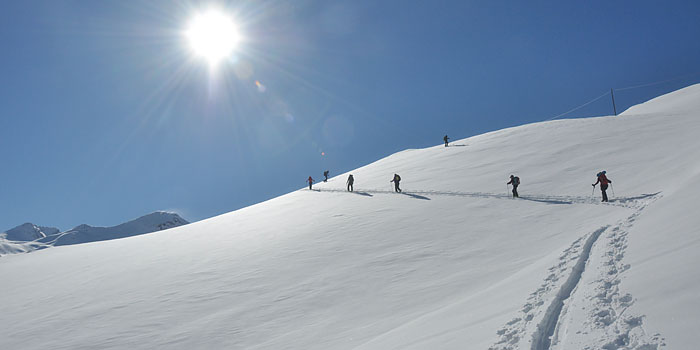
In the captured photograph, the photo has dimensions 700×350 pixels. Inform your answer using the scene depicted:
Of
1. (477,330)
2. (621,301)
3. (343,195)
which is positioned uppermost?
(343,195)

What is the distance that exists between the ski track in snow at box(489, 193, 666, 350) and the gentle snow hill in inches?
1.1

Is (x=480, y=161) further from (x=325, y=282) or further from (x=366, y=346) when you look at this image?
(x=366, y=346)

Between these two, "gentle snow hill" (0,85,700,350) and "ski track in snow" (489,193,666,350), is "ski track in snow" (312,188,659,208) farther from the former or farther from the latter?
"ski track in snow" (489,193,666,350)

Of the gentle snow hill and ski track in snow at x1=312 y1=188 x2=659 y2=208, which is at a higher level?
ski track in snow at x1=312 y1=188 x2=659 y2=208

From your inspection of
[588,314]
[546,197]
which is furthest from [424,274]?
[546,197]

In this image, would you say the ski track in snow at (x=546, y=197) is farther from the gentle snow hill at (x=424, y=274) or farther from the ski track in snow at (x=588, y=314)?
the ski track in snow at (x=588, y=314)

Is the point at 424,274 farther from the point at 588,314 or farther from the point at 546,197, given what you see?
the point at 546,197

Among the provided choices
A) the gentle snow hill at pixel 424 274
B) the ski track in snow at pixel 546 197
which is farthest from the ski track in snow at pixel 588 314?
the ski track in snow at pixel 546 197

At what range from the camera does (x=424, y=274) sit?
9.77 metres

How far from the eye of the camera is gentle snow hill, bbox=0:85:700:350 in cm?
529

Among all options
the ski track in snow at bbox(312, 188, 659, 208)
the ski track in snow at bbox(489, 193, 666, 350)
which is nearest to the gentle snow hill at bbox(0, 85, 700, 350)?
the ski track in snow at bbox(489, 193, 666, 350)

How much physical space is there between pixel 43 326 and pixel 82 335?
6.63 feet

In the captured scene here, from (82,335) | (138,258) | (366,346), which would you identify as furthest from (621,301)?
(138,258)

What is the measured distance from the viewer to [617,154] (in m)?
20.8
